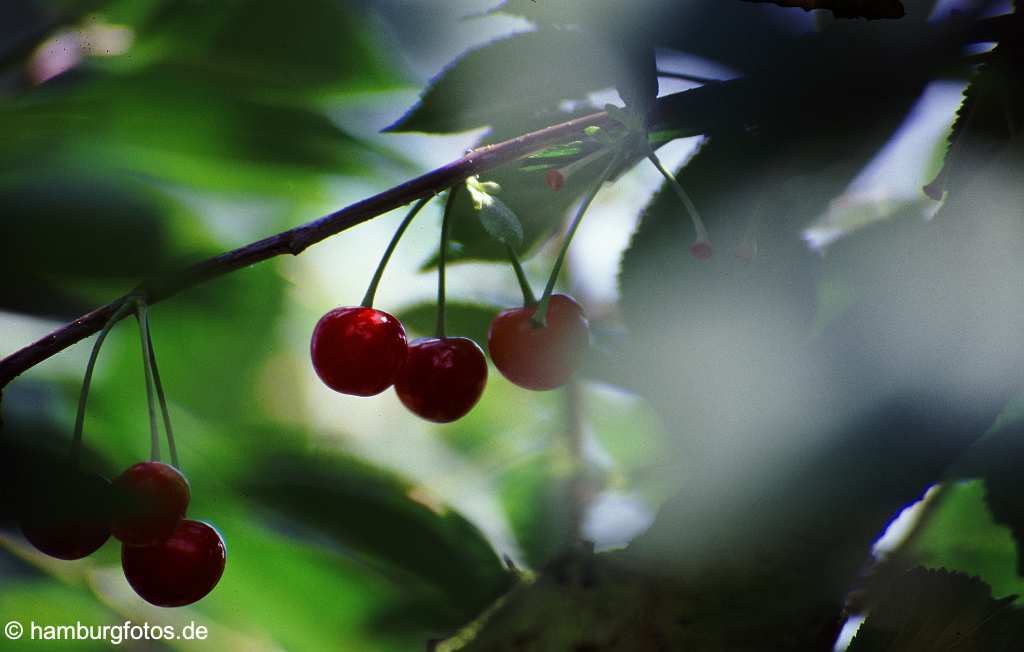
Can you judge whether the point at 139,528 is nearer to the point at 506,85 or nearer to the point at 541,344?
the point at 541,344

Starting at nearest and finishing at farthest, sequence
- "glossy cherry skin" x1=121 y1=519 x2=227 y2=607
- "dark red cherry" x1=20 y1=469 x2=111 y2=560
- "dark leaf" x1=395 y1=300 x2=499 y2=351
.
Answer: "dark red cherry" x1=20 y1=469 x2=111 y2=560 < "glossy cherry skin" x1=121 y1=519 x2=227 y2=607 < "dark leaf" x1=395 y1=300 x2=499 y2=351

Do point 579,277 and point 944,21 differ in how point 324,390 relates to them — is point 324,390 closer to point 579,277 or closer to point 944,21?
point 579,277

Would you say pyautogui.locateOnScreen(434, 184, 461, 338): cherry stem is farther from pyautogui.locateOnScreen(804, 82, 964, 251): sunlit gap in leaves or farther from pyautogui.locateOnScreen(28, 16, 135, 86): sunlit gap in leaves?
pyautogui.locateOnScreen(28, 16, 135, 86): sunlit gap in leaves

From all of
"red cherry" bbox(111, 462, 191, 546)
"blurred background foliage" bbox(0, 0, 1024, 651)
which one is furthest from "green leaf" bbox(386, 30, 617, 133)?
"red cherry" bbox(111, 462, 191, 546)

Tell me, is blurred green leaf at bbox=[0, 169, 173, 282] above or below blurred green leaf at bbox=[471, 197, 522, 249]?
above

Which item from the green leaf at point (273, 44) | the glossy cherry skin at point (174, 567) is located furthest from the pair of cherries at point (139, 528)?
the green leaf at point (273, 44)

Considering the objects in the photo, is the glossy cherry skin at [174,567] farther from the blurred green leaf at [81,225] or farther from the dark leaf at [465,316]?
the blurred green leaf at [81,225]

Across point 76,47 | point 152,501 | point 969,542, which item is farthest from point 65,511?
point 76,47
